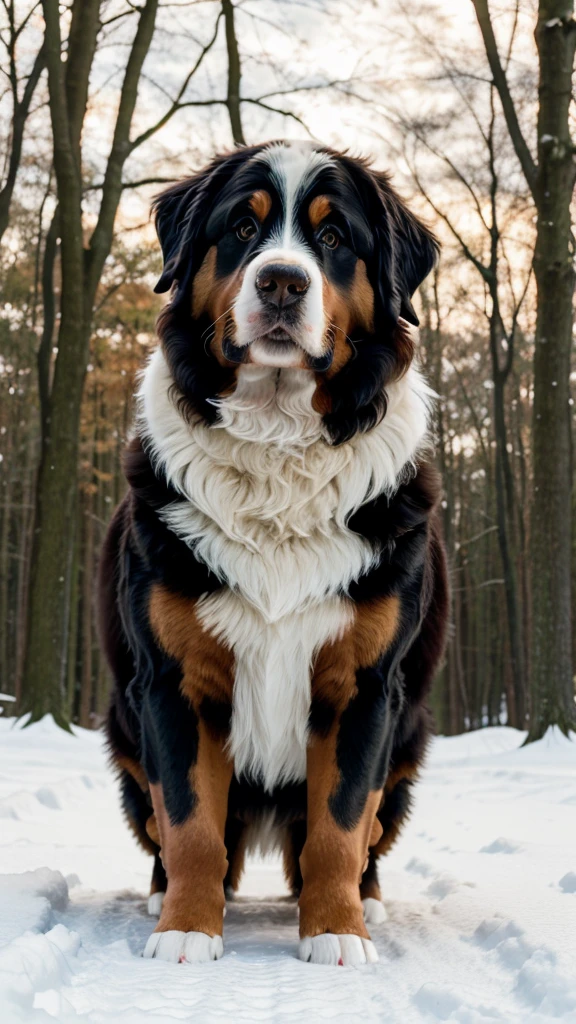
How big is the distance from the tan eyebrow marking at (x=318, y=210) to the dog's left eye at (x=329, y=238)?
2.0 inches

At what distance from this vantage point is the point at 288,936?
11.4ft

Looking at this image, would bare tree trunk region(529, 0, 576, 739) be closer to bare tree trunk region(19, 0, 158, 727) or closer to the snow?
the snow

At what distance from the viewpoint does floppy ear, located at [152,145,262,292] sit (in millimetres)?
3869

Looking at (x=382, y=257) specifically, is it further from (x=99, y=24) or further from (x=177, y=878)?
(x=99, y=24)

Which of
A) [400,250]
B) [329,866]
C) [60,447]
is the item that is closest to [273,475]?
[400,250]

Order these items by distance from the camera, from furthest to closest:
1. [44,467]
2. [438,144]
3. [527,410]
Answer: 1. [527,410]
2. [438,144]
3. [44,467]

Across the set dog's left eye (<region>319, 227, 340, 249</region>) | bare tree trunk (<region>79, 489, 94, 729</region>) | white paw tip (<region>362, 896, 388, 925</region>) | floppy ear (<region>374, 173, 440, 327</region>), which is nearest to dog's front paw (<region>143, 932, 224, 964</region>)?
white paw tip (<region>362, 896, 388, 925</region>)

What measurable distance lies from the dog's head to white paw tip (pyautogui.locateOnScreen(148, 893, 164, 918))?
1.72m

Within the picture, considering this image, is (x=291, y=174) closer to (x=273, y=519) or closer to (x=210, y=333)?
(x=210, y=333)

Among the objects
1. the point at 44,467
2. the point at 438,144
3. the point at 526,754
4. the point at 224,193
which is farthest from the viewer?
the point at 438,144

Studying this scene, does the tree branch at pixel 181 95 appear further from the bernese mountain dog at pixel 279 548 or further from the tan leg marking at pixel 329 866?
the tan leg marking at pixel 329 866

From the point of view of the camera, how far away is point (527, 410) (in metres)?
25.6

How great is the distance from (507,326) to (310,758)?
1941cm

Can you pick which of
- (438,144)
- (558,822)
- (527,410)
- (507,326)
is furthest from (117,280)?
(558,822)
